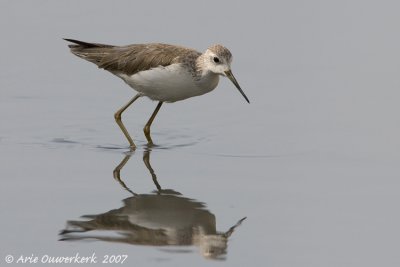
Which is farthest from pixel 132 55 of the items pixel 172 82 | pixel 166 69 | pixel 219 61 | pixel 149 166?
pixel 149 166

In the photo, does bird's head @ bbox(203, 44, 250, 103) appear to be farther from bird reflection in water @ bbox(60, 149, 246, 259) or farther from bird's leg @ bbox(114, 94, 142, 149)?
bird reflection in water @ bbox(60, 149, 246, 259)

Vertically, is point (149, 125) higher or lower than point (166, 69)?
lower

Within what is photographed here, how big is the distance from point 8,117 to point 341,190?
567 cm

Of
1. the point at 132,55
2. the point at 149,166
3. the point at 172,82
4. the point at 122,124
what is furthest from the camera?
the point at 132,55

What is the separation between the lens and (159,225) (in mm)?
9672

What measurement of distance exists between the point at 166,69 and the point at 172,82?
0.67 ft

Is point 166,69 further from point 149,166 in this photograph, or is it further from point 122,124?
point 149,166

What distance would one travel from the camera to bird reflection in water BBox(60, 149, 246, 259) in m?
9.17

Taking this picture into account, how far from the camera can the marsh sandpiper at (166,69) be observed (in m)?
13.1

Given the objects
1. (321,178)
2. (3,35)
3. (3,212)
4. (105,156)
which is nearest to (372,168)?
(321,178)

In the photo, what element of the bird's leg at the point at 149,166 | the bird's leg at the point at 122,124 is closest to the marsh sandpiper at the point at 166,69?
the bird's leg at the point at 122,124

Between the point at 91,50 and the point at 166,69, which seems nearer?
the point at 166,69

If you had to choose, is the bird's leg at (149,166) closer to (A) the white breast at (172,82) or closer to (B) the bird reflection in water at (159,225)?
(B) the bird reflection in water at (159,225)

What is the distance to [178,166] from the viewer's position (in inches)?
474
